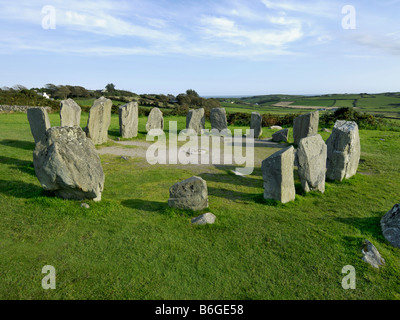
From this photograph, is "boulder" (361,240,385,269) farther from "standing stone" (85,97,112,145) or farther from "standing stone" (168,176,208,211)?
"standing stone" (85,97,112,145)

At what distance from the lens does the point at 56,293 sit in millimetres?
5293

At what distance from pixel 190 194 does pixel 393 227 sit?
5.80 metres

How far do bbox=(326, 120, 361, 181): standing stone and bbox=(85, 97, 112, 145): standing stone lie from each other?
13.5 meters

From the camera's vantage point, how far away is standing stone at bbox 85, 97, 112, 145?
17.2 metres

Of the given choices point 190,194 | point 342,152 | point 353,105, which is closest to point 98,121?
point 190,194

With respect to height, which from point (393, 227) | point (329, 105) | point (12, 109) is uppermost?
point (329, 105)

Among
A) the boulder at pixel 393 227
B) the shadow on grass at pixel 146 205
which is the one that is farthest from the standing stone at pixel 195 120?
the boulder at pixel 393 227

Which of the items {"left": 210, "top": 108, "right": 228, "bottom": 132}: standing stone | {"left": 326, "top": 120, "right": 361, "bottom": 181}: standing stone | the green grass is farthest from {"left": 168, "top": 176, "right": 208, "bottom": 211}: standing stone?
{"left": 210, "top": 108, "right": 228, "bottom": 132}: standing stone

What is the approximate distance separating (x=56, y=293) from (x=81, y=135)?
5.31 meters

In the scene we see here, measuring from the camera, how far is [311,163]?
10.1 meters

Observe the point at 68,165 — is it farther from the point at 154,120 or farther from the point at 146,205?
the point at 154,120

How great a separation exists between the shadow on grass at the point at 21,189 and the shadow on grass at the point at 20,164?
1384 mm

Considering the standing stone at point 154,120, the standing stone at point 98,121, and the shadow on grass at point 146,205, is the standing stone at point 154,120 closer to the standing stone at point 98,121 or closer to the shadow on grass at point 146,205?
the standing stone at point 98,121
